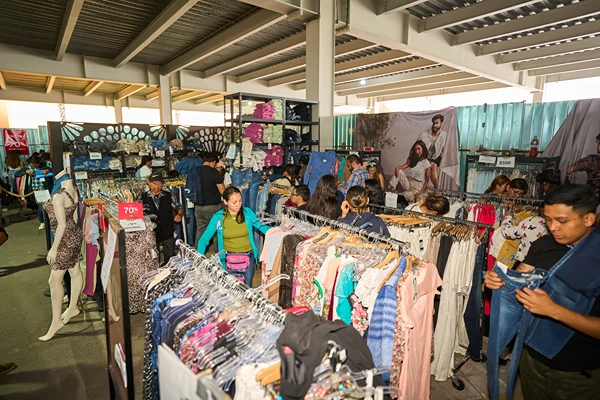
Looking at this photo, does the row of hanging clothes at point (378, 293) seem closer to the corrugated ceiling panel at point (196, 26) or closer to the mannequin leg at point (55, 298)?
the mannequin leg at point (55, 298)

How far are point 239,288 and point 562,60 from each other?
47.1ft

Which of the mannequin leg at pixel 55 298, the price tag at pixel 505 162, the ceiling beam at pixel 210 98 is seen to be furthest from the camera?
the ceiling beam at pixel 210 98

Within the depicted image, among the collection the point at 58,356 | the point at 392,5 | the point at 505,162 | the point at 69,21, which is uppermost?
the point at 392,5

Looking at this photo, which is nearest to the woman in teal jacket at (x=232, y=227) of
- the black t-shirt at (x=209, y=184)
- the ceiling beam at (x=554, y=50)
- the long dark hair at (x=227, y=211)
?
the long dark hair at (x=227, y=211)

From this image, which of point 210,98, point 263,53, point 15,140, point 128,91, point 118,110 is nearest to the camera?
point 263,53

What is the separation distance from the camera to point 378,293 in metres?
2.06

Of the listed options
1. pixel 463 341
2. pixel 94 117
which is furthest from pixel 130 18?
pixel 94 117

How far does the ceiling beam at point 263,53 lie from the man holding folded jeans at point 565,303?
824 centimetres

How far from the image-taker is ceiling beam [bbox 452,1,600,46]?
6473mm

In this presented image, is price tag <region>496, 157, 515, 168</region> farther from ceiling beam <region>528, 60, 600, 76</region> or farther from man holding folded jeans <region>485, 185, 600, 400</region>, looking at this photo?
ceiling beam <region>528, 60, 600, 76</region>

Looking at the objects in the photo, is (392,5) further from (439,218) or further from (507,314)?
(507,314)

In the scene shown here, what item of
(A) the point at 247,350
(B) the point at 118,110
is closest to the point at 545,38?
(A) the point at 247,350

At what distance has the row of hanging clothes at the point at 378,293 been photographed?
80.8 inches

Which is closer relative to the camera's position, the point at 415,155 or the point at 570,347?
the point at 570,347
